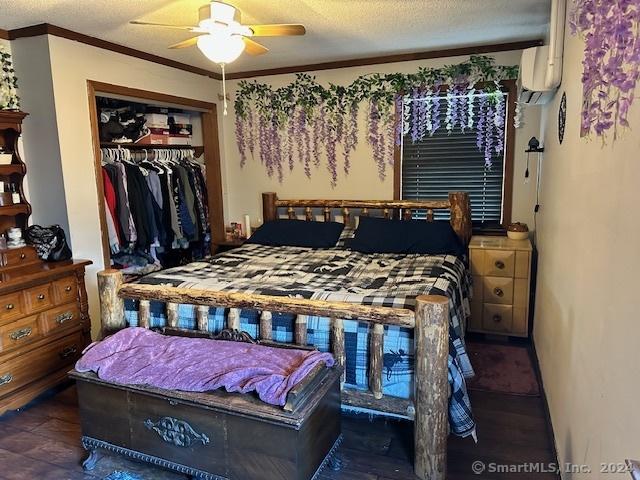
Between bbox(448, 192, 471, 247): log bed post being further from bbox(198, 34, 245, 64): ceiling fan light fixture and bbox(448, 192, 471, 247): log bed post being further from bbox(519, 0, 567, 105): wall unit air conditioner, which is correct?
bbox(198, 34, 245, 64): ceiling fan light fixture

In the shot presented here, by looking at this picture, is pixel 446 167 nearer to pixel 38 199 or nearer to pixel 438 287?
pixel 438 287

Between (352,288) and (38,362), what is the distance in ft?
6.48

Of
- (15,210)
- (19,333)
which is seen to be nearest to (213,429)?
(19,333)

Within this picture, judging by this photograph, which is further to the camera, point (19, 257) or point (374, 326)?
point (19, 257)

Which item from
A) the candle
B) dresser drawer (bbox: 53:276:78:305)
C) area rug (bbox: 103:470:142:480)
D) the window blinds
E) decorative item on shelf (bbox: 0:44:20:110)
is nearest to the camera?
area rug (bbox: 103:470:142:480)

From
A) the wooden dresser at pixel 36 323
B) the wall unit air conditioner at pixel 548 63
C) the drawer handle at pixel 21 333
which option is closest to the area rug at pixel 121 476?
the wooden dresser at pixel 36 323

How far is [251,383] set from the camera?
1874 millimetres

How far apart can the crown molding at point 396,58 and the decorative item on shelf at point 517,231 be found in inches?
54.9

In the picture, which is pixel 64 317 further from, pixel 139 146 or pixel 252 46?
pixel 252 46

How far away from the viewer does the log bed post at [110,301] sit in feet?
8.48

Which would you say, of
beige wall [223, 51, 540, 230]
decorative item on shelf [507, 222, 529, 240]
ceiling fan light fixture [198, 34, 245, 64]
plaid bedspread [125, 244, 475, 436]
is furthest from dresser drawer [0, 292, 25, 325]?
decorative item on shelf [507, 222, 529, 240]

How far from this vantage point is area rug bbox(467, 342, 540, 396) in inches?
114

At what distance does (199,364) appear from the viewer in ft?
6.69

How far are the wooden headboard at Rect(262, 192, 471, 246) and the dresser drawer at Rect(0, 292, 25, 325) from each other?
7.45 ft
